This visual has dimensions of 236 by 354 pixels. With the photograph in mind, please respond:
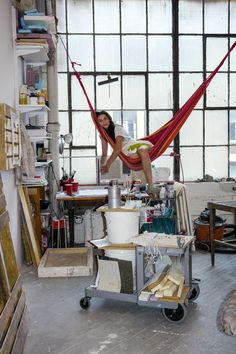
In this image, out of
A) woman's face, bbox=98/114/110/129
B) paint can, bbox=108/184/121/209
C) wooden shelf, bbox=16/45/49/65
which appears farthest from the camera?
woman's face, bbox=98/114/110/129

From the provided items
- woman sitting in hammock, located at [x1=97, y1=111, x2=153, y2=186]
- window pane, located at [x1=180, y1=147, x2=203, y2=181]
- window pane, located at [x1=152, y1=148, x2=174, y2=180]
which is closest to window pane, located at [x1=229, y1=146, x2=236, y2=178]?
window pane, located at [x1=180, y1=147, x2=203, y2=181]

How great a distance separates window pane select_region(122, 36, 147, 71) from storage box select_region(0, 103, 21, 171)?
2392 mm

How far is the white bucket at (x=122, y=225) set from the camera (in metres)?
2.92

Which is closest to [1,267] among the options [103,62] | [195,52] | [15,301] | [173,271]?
[15,301]

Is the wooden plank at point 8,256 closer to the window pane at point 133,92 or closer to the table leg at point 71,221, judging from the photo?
the table leg at point 71,221

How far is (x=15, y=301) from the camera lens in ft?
7.94

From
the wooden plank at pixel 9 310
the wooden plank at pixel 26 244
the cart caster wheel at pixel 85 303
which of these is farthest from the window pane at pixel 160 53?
the wooden plank at pixel 9 310

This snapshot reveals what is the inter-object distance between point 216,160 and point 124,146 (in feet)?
5.23

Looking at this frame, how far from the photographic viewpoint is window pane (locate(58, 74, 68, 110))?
5.23 metres

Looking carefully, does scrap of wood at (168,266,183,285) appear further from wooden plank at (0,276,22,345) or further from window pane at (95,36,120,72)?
window pane at (95,36,120,72)

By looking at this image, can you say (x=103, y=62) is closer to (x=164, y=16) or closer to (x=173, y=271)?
(x=164, y=16)

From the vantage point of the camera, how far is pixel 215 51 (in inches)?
214

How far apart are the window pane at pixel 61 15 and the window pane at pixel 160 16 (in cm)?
110

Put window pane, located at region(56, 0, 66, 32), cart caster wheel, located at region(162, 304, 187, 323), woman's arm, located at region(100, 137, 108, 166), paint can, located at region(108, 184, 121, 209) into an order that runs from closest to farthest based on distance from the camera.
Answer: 1. cart caster wheel, located at region(162, 304, 187, 323)
2. paint can, located at region(108, 184, 121, 209)
3. woman's arm, located at region(100, 137, 108, 166)
4. window pane, located at region(56, 0, 66, 32)
